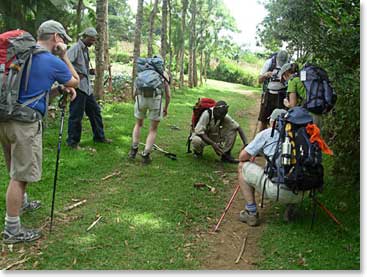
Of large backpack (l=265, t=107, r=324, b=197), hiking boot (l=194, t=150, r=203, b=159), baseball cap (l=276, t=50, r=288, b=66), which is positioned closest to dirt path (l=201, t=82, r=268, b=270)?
large backpack (l=265, t=107, r=324, b=197)

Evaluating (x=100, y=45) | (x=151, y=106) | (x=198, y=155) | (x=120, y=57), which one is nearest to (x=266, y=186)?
(x=151, y=106)

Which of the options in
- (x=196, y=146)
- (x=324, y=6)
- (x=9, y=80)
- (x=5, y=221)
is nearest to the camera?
(x=9, y=80)

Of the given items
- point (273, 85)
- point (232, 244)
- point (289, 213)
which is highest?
point (273, 85)

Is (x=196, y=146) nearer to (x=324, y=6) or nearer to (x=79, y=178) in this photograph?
(x=79, y=178)

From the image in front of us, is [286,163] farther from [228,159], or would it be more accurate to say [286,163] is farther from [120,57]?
[120,57]

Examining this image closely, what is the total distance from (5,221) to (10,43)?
175 centimetres

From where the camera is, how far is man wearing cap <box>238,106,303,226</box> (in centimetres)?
493

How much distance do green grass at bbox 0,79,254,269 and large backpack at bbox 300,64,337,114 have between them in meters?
1.72

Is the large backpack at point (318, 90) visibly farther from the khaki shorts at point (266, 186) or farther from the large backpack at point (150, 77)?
the large backpack at point (150, 77)

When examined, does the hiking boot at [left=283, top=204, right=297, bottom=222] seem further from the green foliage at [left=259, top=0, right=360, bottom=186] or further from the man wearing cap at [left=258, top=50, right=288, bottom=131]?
the man wearing cap at [left=258, top=50, right=288, bottom=131]

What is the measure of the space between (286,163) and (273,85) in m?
3.63

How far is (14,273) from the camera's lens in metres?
3.91

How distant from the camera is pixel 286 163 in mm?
4691

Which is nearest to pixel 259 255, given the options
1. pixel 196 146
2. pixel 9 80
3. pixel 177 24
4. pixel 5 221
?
pixel 5 221
